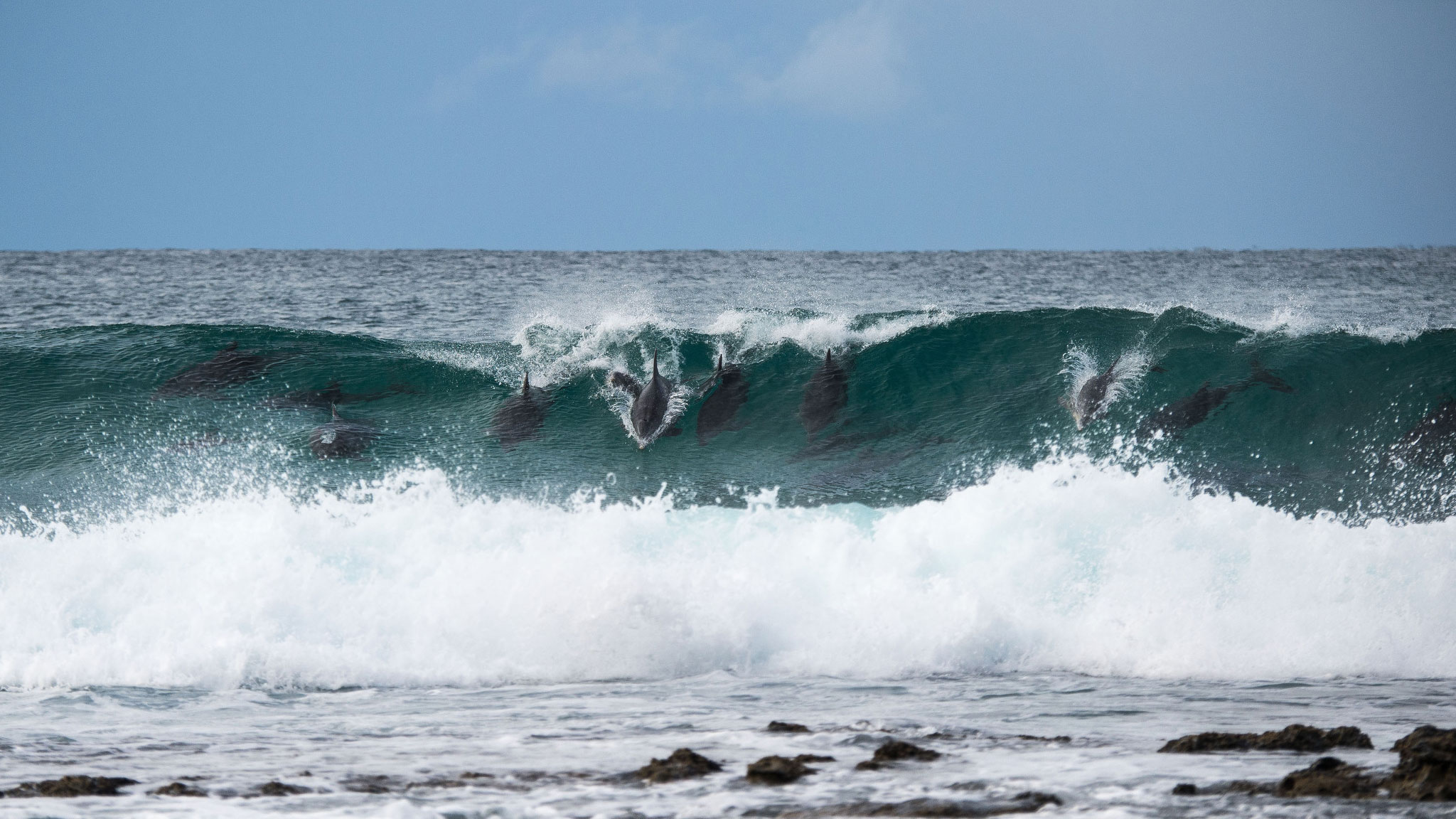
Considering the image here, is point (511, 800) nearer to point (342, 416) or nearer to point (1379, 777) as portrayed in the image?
point (1379, 777)

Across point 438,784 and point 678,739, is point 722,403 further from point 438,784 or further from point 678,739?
point 438,784

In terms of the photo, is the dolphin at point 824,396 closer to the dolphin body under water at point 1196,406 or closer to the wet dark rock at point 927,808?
the dolphin body under water at point 1196,406

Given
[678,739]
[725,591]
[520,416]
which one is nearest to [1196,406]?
[725,591]

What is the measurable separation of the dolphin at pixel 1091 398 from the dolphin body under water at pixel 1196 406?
1.98ft

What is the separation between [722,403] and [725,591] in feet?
18.1

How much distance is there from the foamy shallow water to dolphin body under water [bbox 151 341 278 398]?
770 cm

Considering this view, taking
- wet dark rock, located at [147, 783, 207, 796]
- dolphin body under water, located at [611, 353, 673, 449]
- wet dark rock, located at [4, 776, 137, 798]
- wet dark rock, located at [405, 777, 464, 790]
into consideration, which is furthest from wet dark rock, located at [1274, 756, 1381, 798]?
dolphin body under water, located at [611, 353, 673, 449]

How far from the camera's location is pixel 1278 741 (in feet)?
18.1

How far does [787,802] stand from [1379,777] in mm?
2356

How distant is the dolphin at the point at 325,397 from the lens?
14.8m

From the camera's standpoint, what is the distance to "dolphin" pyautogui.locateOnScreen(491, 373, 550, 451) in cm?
1416

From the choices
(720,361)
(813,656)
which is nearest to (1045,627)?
(813,656)

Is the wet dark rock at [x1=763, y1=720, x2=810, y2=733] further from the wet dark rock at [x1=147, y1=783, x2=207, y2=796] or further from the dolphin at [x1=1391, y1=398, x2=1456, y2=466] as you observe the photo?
the dolphin at [x1=1391, y1=398, x2=1456, y2=466]

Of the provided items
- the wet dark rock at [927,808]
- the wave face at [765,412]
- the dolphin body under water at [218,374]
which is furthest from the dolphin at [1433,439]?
the dolphin body under water at [218,374]
